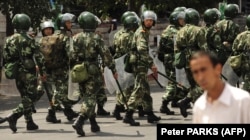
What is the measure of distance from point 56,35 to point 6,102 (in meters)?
4.40

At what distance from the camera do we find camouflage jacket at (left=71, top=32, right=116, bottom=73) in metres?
9.26

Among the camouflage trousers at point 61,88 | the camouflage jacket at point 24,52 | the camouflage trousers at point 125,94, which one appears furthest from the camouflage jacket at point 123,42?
the camouflage jacket at point 24,52

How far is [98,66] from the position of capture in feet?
30.9

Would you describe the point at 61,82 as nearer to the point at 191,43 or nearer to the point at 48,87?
the point at 48,87

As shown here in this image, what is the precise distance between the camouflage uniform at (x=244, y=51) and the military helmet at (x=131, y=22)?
5.28ft

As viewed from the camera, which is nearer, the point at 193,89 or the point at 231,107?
the point at 231,107

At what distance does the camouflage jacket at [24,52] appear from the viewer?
960 cm

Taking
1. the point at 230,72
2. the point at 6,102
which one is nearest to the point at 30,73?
the point at 230,72

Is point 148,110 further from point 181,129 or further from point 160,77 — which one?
point 181,129

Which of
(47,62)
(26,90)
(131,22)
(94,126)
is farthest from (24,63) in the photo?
(131,22)

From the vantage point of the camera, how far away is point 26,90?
32.2 feet

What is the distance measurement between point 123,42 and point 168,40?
1050 millimetres

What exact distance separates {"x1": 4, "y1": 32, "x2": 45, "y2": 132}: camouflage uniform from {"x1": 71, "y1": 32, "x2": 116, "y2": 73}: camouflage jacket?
25.4 inches

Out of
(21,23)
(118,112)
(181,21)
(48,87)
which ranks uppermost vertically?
(21,23)
